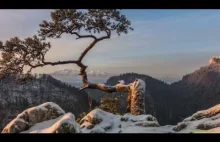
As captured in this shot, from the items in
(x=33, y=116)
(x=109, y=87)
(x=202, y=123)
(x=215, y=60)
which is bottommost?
(x=202, y=123)

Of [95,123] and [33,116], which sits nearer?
[33,116]

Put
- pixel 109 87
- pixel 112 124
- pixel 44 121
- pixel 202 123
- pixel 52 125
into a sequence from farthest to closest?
pixel 109 87
pixel 112 124
pixel 202 123
pixel 44 121
pixel 52 125

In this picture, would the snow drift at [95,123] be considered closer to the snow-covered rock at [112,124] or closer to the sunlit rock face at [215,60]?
the snow-covered rock at [112,124]

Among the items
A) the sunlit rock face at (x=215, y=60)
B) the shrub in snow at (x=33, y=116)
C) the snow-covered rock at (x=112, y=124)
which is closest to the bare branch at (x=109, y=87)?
the snow-covered rock at (x=112, y=124)

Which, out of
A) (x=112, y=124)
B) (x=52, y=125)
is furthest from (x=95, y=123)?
(x=52, y=125)

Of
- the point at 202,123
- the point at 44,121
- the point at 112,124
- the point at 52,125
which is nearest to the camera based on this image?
the point at 52,125

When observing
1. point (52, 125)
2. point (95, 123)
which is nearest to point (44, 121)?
point (52, 125)

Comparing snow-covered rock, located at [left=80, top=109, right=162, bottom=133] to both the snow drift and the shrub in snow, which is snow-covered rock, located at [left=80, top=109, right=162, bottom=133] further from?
the shrub in snow

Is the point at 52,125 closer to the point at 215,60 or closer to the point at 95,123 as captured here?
the point at 95,123

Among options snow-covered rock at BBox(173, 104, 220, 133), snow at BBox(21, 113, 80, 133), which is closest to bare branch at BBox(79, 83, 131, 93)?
snow-covered rock at BBox(173, 104, 220, 133)

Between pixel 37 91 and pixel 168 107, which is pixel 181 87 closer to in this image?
pixel 168 107

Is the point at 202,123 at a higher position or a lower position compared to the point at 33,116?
lower

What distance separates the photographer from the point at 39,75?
875cm
